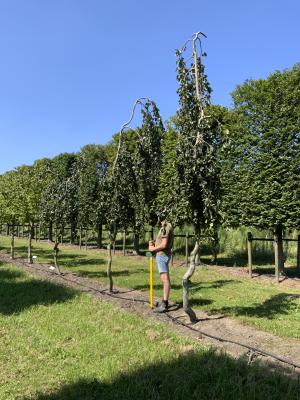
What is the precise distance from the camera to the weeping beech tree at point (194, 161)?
727cm

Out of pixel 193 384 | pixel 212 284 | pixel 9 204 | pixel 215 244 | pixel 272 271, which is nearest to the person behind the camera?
A: pixel 193 384

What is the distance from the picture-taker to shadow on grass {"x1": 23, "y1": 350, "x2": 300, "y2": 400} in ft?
15.3

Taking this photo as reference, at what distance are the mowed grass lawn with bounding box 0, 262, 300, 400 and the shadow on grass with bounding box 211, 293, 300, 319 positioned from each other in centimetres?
199

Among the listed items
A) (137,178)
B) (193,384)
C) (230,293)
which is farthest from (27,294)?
(193,384)

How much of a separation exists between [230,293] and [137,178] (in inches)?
143

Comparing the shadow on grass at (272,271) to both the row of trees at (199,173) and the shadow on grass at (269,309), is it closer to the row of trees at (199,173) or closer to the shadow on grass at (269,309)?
the row of trees at (199,173)

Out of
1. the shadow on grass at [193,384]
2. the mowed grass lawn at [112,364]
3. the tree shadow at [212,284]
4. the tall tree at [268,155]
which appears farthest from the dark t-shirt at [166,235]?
the tall tree at [268,155]

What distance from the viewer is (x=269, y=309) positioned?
899 centimetres

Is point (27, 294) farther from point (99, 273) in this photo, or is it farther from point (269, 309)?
point (269, 309)

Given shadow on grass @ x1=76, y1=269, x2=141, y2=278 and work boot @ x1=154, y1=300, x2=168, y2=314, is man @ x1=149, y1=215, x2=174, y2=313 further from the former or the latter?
shadow on grass @ x1=76, y1=269, x2=141, y2=278

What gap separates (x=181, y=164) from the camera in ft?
24.4

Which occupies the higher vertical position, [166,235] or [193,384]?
[166,235]

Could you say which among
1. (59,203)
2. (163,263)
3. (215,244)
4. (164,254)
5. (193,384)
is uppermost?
(59,203)

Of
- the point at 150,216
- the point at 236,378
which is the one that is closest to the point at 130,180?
the point at 150,216
